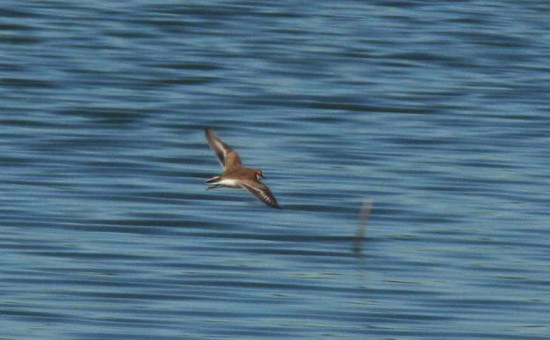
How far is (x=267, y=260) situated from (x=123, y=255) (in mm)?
1042

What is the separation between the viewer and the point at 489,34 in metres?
24.3

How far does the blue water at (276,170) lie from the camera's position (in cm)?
1202

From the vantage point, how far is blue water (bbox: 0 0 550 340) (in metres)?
12.0

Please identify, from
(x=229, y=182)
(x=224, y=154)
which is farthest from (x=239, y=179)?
(x=224, y=154)

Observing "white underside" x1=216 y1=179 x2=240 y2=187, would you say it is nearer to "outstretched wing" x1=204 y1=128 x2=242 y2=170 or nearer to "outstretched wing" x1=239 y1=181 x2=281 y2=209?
"outstretched wing" x1=239 y1=181 x2=281 y2=209

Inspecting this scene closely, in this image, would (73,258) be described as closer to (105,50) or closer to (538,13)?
(105,50)

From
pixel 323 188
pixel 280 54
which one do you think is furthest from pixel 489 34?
pixel 323 188

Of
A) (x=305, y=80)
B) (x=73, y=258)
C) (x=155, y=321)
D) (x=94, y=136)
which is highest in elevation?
(x=305, y=80)

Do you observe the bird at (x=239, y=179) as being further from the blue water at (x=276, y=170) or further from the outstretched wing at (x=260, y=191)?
the blue water at (x=276, y=170)

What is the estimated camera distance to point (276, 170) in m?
16.1

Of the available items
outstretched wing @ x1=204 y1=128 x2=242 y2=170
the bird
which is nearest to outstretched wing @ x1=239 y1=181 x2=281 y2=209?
the bird

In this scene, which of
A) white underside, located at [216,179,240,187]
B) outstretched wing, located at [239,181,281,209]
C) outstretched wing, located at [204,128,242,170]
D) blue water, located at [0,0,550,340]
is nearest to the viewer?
outstretched wing, located at [239,181,281,209]

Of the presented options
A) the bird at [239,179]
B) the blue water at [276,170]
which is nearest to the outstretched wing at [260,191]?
the bird at [239,179]

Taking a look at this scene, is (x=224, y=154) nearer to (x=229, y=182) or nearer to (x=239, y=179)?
(x=239, y=179)
